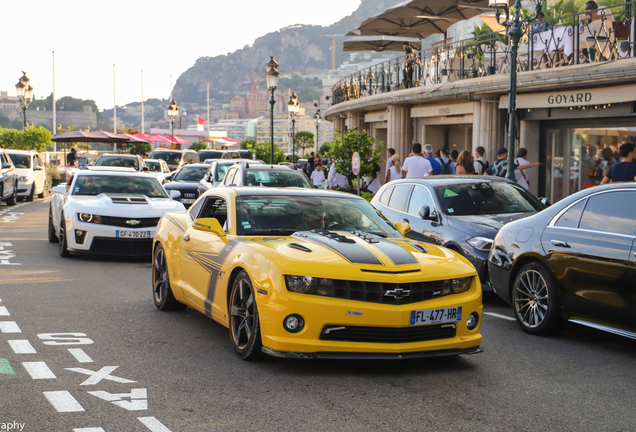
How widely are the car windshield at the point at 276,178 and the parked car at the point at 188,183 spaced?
231 inches

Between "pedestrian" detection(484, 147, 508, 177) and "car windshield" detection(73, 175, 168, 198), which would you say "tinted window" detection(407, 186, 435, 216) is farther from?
"pedestrian" detection(484, 147, 508, 177)

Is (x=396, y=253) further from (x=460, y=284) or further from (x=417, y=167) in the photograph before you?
(x=417, y=167)

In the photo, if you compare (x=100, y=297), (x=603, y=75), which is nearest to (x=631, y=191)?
(x=100, y=297)

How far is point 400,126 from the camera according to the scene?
27.8 m

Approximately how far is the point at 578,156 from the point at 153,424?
17887 mm

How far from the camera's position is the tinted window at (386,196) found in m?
11.2

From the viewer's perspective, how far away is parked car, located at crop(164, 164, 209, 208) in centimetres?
2164

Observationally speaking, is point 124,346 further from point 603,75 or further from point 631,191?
point 603,75

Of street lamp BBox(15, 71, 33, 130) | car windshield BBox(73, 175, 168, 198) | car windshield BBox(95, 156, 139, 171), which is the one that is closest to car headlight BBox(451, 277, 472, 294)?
car windshield BBox(73, 175, 168, 198)

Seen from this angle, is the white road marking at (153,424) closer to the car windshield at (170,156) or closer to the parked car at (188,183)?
the parked car at (188,183)

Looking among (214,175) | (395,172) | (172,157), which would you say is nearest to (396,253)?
(395,172)

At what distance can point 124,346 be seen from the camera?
6539 millimetres

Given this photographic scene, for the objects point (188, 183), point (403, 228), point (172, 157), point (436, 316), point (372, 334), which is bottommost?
point (372, 334)

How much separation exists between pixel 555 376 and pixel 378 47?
27749 millimetres
